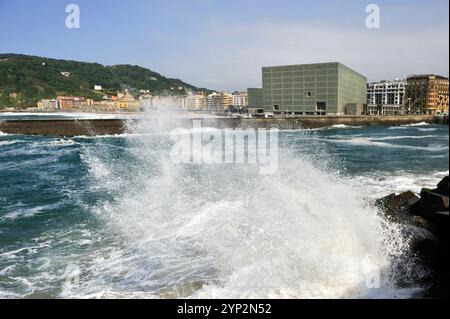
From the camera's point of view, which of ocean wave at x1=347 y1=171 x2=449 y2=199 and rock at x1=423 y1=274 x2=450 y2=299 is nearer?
rock at x1=423 y1=274 x2=450 y2=299

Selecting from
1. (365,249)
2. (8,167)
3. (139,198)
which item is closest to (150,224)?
Answer: (139,198)

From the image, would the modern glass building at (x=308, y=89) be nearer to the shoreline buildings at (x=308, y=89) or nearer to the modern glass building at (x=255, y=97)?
the shoreline buildings at (x=308, y=89)

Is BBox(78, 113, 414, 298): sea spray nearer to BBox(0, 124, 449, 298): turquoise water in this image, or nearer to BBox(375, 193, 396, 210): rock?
BBox(0, 124, 449, 298): turquoise water

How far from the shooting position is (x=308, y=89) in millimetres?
95000

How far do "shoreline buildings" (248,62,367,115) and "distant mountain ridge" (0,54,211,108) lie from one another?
208 feet

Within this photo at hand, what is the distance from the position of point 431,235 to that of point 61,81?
203m

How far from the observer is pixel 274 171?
55.7 feet

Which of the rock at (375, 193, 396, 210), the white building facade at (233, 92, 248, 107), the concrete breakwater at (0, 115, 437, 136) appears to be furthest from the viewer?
the white building facade at (233, 92, 248, 107)

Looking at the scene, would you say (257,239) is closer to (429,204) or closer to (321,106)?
(429,204)

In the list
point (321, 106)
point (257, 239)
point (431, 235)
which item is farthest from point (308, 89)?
point (431, 235)

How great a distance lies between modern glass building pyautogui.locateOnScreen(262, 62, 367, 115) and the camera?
92.2 m

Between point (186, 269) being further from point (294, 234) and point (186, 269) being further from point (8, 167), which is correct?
point (8, 167)

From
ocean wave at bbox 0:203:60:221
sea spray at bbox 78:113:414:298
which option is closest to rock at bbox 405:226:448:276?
sea spray at bbox 78:113:414:298

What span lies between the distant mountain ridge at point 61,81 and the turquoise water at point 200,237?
133 meters
